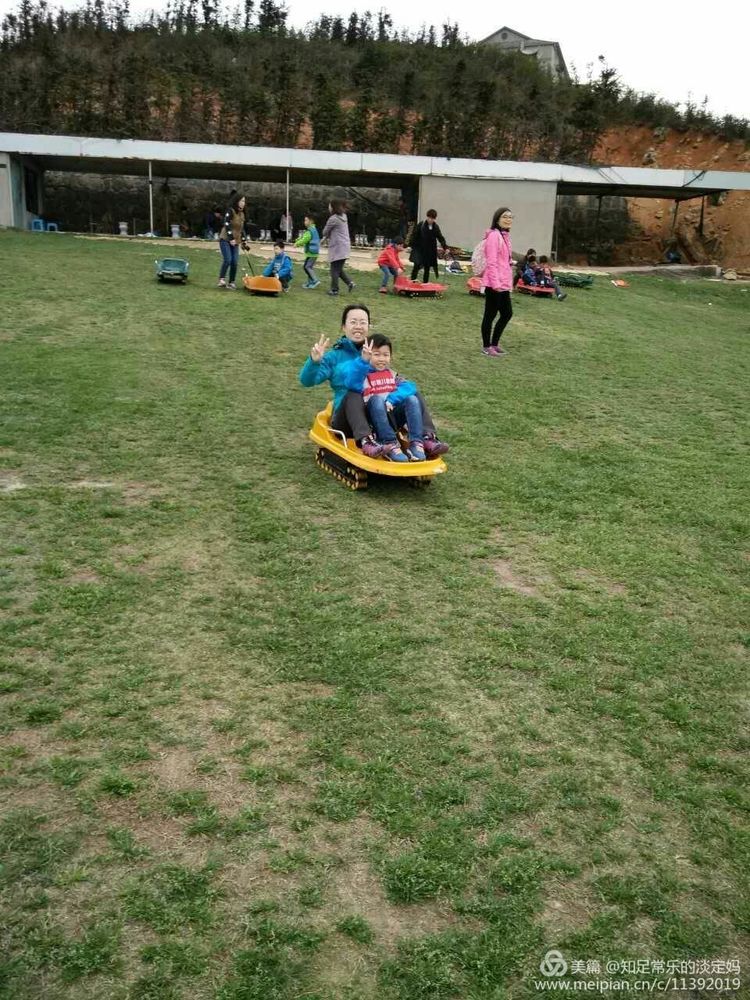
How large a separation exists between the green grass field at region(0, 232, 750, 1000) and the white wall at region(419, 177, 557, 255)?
16.1 m

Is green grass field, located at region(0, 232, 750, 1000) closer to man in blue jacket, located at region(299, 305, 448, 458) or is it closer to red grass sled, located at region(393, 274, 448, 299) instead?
man in blue jacket, located at region(299, 305, 448, 458)

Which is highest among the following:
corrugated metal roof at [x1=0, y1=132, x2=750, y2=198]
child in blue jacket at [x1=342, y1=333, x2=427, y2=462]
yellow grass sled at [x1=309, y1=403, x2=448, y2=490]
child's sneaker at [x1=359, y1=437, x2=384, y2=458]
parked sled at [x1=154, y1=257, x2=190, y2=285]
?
corrugated metal roof at [x1=0, y1=132, x2=750, y2=198]

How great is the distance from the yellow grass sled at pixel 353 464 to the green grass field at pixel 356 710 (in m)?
0.11

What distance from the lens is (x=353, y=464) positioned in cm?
557

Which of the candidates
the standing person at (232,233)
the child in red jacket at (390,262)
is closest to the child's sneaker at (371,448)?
the standing person at (232,233)

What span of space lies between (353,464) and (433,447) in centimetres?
55

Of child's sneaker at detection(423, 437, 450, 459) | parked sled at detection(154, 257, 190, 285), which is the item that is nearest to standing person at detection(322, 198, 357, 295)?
parked sled at detection(154, 257, 190, 285)

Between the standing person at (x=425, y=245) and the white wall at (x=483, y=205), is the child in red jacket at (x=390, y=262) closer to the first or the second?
the standing person at (x=425, y=245)

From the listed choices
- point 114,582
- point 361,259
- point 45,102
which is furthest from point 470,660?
point 45,102

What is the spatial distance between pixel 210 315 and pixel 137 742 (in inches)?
362

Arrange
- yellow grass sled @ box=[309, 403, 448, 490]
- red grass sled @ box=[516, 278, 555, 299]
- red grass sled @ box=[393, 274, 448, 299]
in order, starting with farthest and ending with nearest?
red grass sled @ box=[516, 278, 555, 299]
red grass sled @ box=[393, 274, 448, 299]
yellow grass sled @ box=[309, 403, 448, 490]

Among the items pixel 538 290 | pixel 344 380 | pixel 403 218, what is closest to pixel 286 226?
pixel 403 218

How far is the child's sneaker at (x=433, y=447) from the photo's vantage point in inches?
222

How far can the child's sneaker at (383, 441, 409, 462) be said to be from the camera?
18.2 ft
